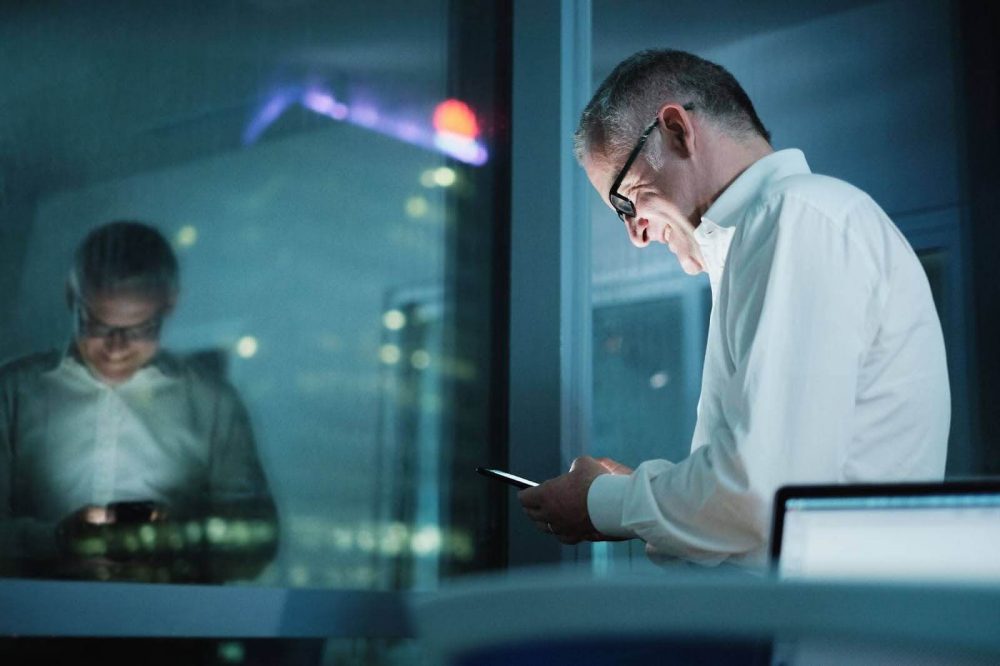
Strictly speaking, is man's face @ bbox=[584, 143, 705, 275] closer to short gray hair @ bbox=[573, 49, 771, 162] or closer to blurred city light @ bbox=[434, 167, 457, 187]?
short gray hair @ bbox=[573, 49, 771, 162]

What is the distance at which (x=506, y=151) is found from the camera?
1.97m

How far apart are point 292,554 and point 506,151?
2.73ft

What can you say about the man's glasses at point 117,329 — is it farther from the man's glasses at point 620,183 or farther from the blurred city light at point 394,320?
the man's glasses at point 620,183

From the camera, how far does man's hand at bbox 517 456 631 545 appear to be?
1398 millimetres

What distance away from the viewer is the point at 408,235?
6.03 ft

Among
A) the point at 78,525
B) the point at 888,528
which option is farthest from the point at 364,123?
the point at 888,528

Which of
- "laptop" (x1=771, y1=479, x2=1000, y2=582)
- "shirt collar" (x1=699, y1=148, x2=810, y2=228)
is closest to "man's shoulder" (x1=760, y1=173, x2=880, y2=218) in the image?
"shirt collar" (x1=699, y1=148, x2=810, y2=228)

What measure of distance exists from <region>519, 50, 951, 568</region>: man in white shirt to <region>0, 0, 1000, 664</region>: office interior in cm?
34

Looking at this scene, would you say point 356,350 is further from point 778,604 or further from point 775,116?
point 778,604

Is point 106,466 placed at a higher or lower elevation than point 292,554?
higher

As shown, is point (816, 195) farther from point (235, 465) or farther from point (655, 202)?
point (235, 465)

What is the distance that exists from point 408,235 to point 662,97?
1.68 ft

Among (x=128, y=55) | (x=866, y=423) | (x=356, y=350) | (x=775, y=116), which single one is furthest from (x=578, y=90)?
(x=866, y=423)

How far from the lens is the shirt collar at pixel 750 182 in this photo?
1472 mm
